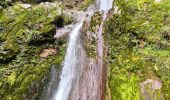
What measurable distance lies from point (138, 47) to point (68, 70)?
3.26 meters

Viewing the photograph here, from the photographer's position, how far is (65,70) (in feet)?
44.6

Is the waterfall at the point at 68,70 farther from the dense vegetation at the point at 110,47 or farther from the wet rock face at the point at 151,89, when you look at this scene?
the wet rock face at the point at 151,89

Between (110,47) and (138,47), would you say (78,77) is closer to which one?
(110,47)

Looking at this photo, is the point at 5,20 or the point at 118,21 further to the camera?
the point at 5,20

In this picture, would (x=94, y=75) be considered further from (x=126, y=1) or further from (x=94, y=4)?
(x=94, y=4)

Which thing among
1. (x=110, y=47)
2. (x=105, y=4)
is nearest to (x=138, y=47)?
(x=110, y=47)

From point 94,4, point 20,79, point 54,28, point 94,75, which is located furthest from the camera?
point 94,4

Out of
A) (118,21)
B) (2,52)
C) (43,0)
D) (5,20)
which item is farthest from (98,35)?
(43,0)

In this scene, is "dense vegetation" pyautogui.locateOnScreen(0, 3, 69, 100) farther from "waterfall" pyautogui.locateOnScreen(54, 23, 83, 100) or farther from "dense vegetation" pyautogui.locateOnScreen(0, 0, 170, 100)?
"waterfall" pyautogui.locateOnScreen(54, 23, 83, 100)

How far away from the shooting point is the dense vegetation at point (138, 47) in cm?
1158

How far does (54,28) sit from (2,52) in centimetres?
281

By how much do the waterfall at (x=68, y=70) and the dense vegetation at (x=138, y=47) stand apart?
1605 mm

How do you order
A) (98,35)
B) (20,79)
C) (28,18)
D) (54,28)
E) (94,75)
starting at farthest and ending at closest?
(28,18) → (54,28) → (98,35) → (20,79) → (94,75)

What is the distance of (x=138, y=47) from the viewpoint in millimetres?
13711
